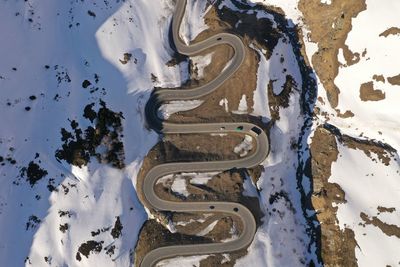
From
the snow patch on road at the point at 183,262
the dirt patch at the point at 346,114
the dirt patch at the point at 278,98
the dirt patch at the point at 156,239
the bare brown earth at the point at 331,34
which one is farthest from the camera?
the bare brown earth at the point at 331,34

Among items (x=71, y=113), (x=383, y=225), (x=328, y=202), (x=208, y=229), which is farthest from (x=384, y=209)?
(x=71, y=113)

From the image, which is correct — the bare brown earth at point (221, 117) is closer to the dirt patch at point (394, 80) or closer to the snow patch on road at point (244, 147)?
the snow patch on road at point (244, 147)

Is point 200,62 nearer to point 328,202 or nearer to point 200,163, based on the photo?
point 200,163

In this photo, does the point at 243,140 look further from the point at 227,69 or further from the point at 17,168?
the point at 17,168

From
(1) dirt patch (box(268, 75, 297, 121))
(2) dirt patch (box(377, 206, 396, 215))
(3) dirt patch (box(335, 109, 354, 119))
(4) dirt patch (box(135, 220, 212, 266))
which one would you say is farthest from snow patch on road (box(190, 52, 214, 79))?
(2) dirt patch (box(377, 206, 396, 215))

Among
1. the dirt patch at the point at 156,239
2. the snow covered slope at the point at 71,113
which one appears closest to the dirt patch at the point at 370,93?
the snow covered slope at the point at 71,113

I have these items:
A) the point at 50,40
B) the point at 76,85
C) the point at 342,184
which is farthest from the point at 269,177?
the point at 50,40
